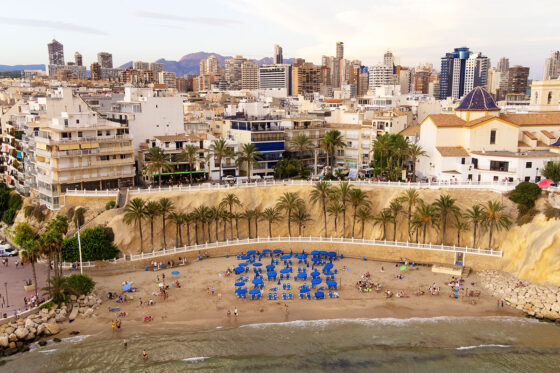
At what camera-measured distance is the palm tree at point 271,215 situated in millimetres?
64375

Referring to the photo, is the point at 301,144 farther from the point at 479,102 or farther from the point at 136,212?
the point at 136,212

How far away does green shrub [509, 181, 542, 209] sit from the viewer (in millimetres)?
58656

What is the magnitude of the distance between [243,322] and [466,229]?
102 feet

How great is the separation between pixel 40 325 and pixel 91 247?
44.5ft

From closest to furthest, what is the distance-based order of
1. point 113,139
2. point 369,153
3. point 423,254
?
1. point 423,254
2. point 113,139
3. point 369,153

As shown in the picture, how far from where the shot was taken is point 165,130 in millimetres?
86312

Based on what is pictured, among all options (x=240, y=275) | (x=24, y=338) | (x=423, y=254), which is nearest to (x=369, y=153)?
(x=423, y=254)

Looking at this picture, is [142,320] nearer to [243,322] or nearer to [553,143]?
[243,322]

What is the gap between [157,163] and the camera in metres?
71.7

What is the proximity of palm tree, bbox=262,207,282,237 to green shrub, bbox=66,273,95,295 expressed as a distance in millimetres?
23523

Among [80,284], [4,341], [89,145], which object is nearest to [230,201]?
[80,284]

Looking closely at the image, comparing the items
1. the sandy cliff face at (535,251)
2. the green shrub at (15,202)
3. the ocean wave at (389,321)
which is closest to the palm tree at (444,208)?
the sandy cliff face at (535,251)

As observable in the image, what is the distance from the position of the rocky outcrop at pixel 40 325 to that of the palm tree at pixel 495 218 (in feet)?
147

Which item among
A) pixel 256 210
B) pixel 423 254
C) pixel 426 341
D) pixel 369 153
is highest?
pixel 369 153
